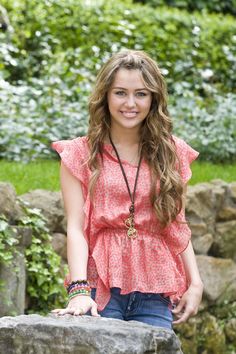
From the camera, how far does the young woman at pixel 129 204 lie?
12.6ft

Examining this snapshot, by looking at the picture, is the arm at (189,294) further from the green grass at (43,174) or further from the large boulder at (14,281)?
the green grass at (43,174)

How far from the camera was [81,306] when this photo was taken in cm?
362

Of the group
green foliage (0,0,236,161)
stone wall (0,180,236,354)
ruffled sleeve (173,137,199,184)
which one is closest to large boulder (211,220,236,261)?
stone wall (0,180,236,354)

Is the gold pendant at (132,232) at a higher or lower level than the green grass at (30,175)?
higher

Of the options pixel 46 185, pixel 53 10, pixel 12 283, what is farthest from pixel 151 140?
pixel 53 10

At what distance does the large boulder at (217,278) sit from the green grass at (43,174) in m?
0.70

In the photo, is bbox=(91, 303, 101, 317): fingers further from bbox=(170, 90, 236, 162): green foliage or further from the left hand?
bbox=(170, 90, 236, 162): green foliage

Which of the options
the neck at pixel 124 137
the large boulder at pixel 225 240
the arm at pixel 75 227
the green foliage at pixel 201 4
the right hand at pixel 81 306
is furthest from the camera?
the green foliage at pixel 201 4

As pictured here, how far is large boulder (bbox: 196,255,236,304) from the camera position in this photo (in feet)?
24.8

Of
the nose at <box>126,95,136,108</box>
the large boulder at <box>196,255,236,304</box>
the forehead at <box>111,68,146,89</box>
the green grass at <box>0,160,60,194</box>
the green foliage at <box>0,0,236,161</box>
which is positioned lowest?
the large boulder at <box>196,255,236,304</box>

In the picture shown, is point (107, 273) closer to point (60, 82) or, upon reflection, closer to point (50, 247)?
point (50, 247)

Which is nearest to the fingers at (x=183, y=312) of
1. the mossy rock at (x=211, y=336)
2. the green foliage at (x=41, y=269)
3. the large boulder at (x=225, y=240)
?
the green foliage at (x=41, y=269)

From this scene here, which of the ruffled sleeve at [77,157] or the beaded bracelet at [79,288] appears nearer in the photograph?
the beaded bracelet at [79,288]

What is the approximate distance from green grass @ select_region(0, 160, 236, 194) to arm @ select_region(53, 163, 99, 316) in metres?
3.02
